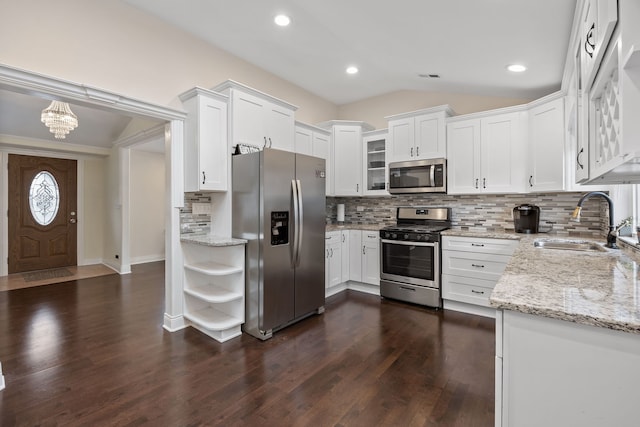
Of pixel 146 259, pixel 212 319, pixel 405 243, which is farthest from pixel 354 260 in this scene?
pixel 146 259

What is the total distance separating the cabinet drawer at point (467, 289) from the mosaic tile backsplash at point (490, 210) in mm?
778

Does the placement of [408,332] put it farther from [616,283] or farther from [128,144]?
[128,144]

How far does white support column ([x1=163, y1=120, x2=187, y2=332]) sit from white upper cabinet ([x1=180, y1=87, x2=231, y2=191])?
0.07 metres

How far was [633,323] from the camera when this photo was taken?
846mm

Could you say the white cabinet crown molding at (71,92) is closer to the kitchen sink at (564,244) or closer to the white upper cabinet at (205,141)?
the white upper cabinet at (205,141)

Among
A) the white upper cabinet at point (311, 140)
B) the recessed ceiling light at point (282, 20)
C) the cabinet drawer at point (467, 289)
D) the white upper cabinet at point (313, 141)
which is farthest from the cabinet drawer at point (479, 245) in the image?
the recessed ceiling light at point (282, 20)

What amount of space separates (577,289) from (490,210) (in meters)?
2.94

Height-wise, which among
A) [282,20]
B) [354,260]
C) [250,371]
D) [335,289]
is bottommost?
[250,371]

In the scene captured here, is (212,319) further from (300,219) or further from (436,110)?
(436,110)

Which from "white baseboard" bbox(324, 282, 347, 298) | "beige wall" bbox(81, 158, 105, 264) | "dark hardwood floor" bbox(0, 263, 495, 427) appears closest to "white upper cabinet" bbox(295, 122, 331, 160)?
"white baseboard" bbox(324, 282, 347, 298)

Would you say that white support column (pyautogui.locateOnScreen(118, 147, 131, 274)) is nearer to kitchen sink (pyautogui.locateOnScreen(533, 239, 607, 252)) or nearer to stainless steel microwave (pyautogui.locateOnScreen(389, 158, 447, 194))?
stainless steel microwave (pyautogui.locateOnScreen(389, 158, 447, 194))

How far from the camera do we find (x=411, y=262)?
12.4 feet

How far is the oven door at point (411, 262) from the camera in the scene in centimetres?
361

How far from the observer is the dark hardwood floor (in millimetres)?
1821
